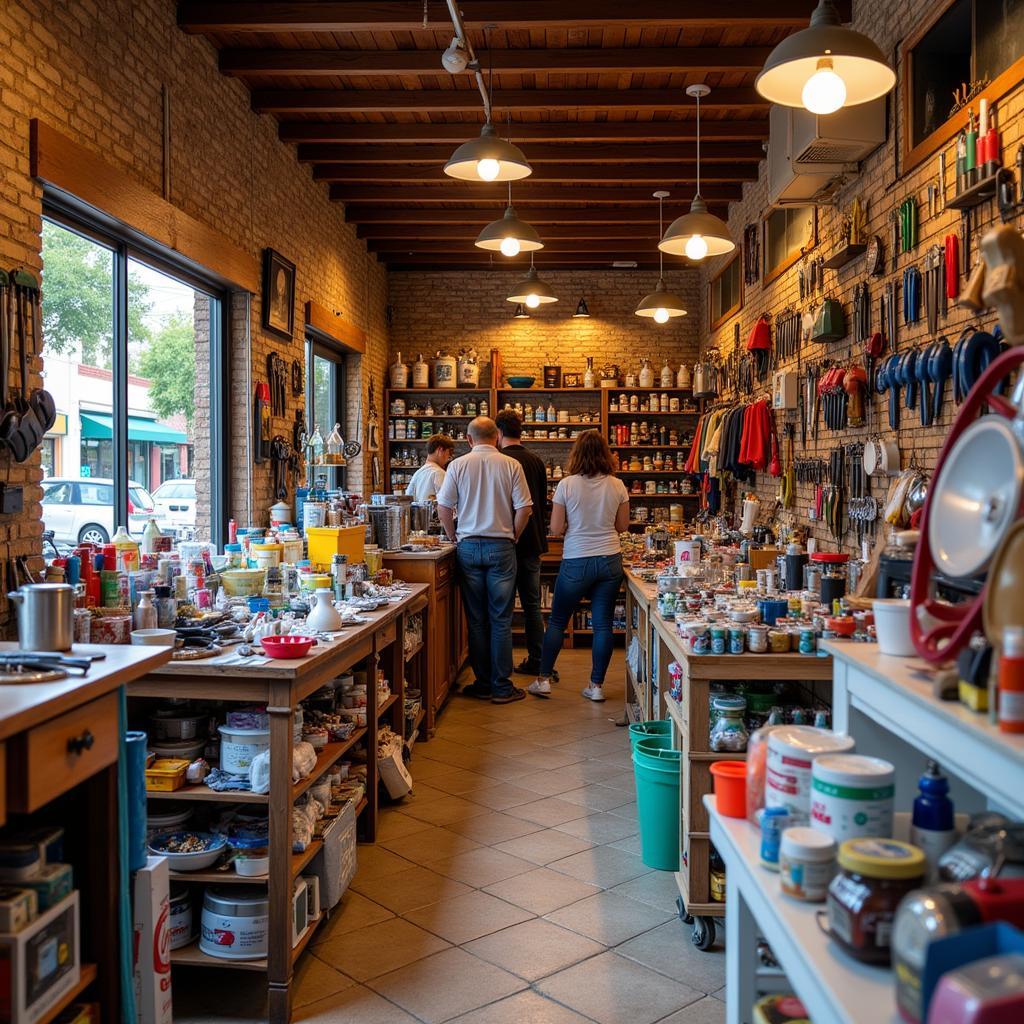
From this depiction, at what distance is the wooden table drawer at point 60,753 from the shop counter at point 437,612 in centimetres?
388

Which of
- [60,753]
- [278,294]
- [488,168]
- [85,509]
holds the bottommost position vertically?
[60,753]

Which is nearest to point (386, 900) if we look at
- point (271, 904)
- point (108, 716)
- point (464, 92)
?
point (271, 904)

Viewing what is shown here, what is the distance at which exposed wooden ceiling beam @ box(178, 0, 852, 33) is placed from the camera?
537 centimetres

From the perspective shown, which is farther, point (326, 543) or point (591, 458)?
point (591, 458)

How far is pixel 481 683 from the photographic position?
298 inches

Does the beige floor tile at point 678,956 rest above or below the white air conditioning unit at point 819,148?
below

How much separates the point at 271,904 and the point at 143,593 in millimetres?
1296

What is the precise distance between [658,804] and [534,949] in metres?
0.88

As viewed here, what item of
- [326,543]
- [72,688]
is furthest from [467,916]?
[326,543]

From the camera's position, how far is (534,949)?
11.4 ft

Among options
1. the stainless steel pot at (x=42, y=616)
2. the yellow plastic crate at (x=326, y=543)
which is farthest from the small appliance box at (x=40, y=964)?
the yellow plastic crate at (x=326, y=543)

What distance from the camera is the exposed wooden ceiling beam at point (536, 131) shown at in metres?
7.17

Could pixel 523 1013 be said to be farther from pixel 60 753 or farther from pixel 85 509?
pixel 85 509

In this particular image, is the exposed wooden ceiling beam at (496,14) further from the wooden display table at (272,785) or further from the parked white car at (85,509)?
the wooden display table at (272,785)
